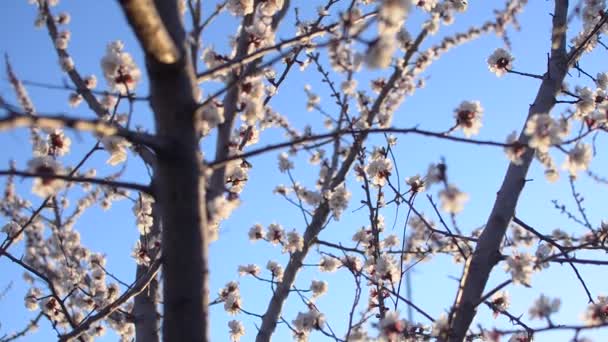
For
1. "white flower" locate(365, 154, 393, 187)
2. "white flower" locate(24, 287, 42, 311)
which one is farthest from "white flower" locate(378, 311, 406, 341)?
"white flower" locate(24, 287, 42, 311)

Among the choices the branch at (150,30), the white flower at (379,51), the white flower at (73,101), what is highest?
the white flower at (73,101)

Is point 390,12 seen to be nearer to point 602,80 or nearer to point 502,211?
point 502,211

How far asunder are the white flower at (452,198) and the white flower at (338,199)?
1957mm

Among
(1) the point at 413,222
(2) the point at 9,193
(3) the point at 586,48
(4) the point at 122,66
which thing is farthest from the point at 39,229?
(3) the point at 586,48

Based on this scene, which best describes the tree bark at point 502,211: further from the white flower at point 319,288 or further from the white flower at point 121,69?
the white flower at point 319,288

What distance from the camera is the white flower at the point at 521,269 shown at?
225 centimetres

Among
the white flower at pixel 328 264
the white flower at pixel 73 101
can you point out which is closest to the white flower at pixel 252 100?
the white flower at pixel 328 264

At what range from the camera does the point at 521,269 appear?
2271 millimetres

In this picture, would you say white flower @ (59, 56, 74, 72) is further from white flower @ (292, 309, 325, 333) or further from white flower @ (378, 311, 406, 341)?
white flower @ (378, 311, 406, 341)

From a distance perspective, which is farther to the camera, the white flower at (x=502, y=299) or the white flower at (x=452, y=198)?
the white flower at (x=502, y=299)

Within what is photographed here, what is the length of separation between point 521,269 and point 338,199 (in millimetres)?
1803

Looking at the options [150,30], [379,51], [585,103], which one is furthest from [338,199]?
[150,30]

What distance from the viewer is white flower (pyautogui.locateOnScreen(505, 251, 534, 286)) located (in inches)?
88.7

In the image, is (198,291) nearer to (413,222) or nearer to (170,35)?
(170,35)
